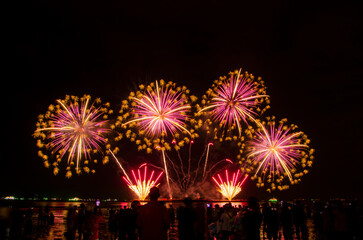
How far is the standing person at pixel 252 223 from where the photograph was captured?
631cm

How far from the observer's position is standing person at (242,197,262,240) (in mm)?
6312

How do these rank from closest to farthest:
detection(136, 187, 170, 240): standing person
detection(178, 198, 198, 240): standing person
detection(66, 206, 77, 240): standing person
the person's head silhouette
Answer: detection(136, 187, 170, 240): standing person → the person's head silhouette → detection(178, 198, 198, 240): standing person → detection(66, 206, 77, 240): standing person

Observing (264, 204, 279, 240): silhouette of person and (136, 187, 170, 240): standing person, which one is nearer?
(136, 187, 170, 240): standing person

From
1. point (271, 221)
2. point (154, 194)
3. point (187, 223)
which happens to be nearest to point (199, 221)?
point (187, 223)

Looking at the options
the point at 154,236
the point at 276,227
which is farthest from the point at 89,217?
the point at 276,227

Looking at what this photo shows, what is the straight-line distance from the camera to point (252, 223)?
635cm

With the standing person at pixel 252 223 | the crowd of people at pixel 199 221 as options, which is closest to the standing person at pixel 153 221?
the crowd of people at pixel 199 221

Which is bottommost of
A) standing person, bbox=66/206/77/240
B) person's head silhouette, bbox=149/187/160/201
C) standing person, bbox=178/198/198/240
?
standing person, bbox=66/206/77/240

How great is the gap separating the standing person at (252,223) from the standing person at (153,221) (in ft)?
5.99

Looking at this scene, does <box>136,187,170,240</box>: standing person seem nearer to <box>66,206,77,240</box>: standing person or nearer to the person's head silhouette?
the person's head silhouette

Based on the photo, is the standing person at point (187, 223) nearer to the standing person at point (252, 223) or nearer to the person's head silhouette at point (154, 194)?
the standing person at point (252, 223)

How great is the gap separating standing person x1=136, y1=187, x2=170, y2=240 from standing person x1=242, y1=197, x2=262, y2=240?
1.83 metres

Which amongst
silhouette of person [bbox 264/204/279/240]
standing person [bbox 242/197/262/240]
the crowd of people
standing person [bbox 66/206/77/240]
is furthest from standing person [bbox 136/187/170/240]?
standing person [bbox 66/206/77/240]

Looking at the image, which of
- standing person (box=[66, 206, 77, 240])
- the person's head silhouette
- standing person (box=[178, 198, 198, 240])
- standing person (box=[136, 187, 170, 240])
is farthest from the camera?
standing person (box=[66, 206, 77, 240])
